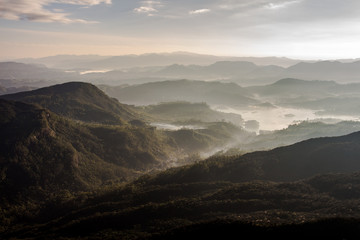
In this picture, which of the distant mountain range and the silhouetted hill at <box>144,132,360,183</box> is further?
the silhouetted hill at <box>144,132,360,183</box>

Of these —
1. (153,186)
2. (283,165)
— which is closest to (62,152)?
(153,186)

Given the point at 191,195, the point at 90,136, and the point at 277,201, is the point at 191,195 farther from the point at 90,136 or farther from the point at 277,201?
the point at 90,136

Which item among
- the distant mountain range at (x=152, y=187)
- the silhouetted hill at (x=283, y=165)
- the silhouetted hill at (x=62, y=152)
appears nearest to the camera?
the distant mountain range at (x=152, y=187)

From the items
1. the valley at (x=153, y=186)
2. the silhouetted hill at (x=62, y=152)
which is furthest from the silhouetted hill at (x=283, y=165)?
the silhouetted hill at (x=62, y=152)

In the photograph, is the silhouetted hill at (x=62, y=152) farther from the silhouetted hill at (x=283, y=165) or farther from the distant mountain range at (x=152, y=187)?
the silhouetted hill at (x=283, y=165)

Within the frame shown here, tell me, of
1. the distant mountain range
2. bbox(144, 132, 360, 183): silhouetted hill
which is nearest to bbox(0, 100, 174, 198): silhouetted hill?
the distant mountain range

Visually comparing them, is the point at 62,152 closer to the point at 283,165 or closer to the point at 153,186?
the point at 153,186

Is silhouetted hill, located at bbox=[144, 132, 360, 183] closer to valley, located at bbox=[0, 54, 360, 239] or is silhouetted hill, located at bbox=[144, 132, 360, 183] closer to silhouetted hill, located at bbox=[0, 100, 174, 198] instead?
valley, located at bbox=[0, 54, 360, 239]

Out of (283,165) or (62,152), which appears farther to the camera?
(62,152)

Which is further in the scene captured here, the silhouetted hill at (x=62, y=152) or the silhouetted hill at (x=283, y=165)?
the silhouetted hill at (x=62, y=152)

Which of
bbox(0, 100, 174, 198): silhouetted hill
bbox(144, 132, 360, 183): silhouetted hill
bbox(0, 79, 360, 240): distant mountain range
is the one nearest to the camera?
bbox(0, 79, 360, 240): distant mountain range

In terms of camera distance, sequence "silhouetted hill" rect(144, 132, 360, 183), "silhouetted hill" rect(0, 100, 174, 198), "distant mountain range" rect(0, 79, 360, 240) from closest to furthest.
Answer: "distant mountain range" rect(0, 79, 360, 240)
"silhouetted hill" rect(144, 132, 360, 183)
"silhouetted hill" rect(0, 100, 174, 198)
